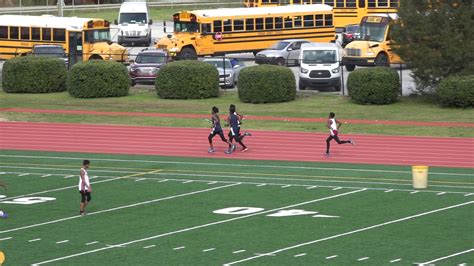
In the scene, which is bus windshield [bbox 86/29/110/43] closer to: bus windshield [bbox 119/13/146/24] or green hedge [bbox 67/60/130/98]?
green hedge [bbox 67/60/130/98]

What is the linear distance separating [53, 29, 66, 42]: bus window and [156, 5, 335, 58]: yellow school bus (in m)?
4.68

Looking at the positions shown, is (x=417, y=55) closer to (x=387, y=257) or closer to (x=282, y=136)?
(x=282, y=136)

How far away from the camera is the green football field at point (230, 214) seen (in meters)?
25.8

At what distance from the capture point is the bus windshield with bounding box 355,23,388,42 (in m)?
59.9

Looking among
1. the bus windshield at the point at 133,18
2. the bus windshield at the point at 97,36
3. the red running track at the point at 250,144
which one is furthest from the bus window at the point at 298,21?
the red running track at the point at 250,144

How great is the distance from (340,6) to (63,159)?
1637 inches

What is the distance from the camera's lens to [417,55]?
49.3m

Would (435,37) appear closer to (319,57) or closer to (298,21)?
(319,57)

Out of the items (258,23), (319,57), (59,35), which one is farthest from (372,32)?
(59,35)

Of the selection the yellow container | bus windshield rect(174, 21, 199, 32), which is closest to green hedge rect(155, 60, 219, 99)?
bus windshield rect(174, 21, 199, 32)

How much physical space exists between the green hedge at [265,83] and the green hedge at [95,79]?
537 cm

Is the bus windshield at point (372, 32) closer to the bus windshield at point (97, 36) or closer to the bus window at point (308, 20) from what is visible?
the bus window at point (308, 20)

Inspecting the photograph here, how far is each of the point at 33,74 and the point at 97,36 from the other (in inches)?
422

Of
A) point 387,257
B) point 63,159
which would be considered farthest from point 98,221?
point 63,159
